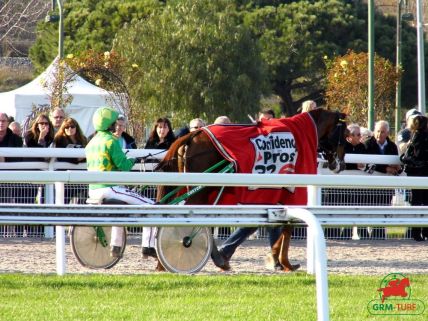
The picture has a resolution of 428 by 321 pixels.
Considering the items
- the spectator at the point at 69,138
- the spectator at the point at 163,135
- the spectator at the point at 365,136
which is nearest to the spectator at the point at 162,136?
the spectator at the point at 163,135

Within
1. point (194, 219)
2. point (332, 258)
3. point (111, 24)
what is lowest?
point (332, 258)

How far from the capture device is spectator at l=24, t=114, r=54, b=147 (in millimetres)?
14211

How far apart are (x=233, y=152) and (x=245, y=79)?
29.4 meters

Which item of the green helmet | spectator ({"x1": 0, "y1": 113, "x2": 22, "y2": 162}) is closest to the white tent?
spectator ({"x1": 0, "y1": 113, "x2": 22, "y2": 162})

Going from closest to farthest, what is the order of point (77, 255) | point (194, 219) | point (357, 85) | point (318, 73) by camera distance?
1. point (194, 219)
2. point (77, 255)
3. point (357, 85)
4. point (318, 73)

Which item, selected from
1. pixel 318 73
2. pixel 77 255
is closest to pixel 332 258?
pixel 77 255

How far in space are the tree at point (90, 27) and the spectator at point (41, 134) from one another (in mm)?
33034

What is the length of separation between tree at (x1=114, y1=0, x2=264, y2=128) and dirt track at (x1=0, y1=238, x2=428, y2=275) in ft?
84.4

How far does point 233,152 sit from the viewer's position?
11.2m

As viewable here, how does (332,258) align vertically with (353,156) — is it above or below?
below

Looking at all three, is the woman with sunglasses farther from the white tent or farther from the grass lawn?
the white tent

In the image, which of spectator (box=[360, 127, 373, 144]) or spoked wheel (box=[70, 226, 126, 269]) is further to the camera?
spectator (box=[360, 127, 373, 144])

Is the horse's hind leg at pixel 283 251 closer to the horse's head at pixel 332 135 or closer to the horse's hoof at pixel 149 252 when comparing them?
the horse's hoof at pixel 149 252

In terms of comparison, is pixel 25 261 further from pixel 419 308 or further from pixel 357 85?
pixel 357 85
